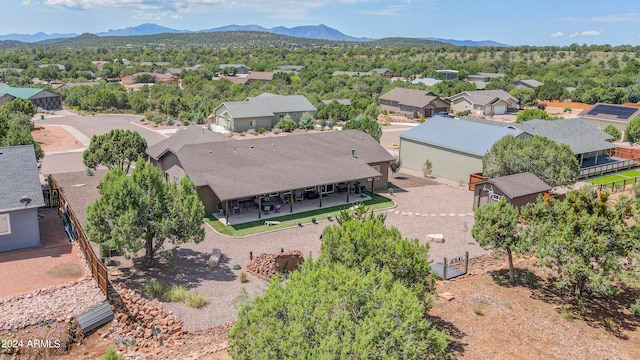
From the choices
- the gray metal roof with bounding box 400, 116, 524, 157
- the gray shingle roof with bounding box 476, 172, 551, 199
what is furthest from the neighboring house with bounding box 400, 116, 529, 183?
the gray shingle roof with bounding box 476, 172, 551, 199

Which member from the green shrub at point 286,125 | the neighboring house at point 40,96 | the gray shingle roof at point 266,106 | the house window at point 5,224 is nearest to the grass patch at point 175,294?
the house window at point 5,224

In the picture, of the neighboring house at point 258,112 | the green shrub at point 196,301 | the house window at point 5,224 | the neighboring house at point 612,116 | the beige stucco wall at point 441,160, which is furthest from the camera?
the neighboring house at point 258,112

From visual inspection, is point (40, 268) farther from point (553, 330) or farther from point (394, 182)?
point (394, 182)

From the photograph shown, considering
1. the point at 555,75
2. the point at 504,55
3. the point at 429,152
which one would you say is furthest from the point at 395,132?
the point at 504,55

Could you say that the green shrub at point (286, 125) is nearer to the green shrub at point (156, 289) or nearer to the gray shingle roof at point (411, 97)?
the gray shingle roof at point (411, 97)

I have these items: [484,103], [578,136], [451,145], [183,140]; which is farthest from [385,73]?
[183,140]

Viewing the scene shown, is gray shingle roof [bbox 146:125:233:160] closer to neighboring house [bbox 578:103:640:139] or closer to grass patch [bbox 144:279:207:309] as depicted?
grass patch [bbox 144:279:207:309]
